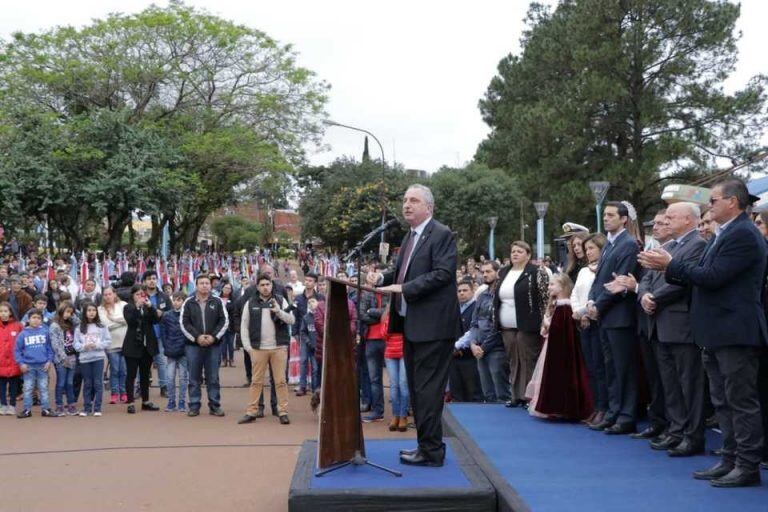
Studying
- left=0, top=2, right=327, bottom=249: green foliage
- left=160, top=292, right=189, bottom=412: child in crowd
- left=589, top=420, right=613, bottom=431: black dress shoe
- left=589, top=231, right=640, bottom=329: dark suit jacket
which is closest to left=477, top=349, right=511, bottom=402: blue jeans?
left=589, top=420, right=613, bottom=431: black dress shoe

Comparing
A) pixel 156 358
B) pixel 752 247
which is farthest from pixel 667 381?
pixel 156 358

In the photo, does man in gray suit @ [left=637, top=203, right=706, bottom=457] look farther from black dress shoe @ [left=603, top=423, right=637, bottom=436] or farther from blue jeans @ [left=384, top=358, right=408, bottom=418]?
blue jeans @ [left=384, top=358, right=408, bottom=418]

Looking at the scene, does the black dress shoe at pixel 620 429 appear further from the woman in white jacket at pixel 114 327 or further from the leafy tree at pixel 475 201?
the leafy tree at pixel 475 201

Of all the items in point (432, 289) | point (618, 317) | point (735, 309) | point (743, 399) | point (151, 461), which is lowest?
point (151, 461)

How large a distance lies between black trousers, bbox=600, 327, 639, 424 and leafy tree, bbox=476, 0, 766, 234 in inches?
1026

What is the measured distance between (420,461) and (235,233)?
67.3 meters

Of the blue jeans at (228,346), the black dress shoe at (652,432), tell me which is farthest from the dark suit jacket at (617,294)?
the blue jeans at (228,346)

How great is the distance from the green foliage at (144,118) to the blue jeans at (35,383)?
1649 centimetres

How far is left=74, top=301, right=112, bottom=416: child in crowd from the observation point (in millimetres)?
10523

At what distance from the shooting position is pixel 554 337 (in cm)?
746

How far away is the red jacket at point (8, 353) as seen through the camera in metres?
10.5

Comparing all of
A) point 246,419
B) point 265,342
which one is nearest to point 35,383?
point 246,419

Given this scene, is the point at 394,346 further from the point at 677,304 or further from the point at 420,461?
the point at 677,304

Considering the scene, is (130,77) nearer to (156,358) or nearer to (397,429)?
(156,358)
